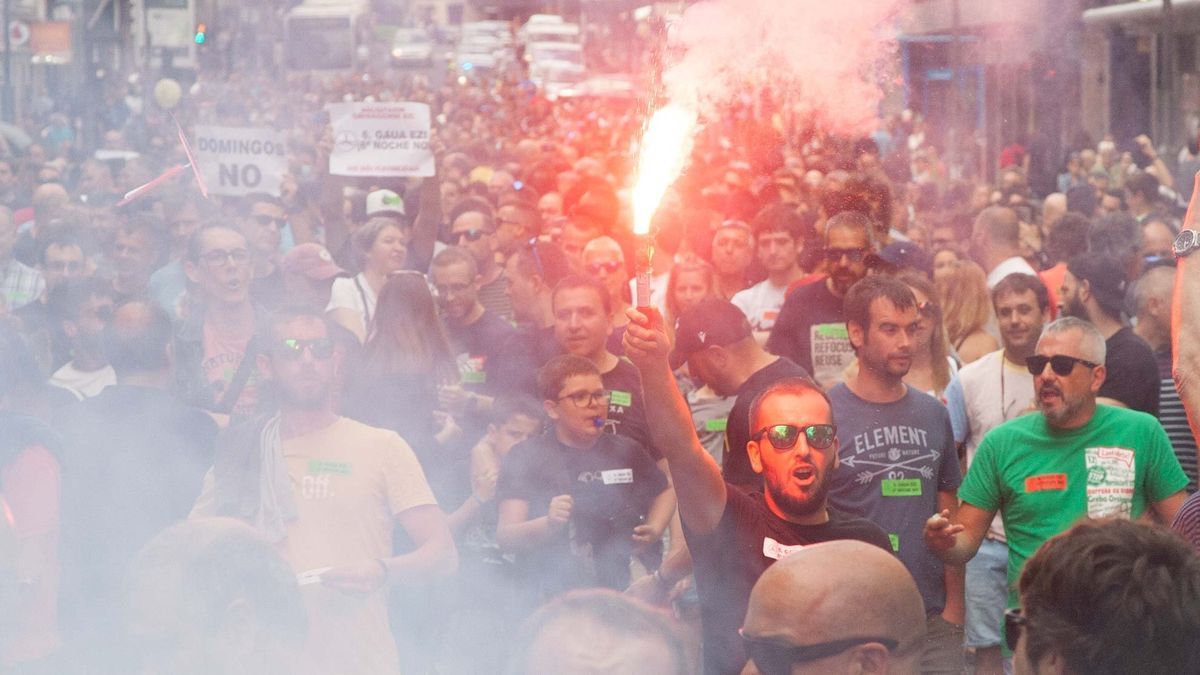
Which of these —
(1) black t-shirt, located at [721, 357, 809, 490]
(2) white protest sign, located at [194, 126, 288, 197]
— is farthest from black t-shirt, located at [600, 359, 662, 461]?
(2) white protest sign, located at [194, 126, 288, 197]

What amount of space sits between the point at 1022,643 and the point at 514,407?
321 cm

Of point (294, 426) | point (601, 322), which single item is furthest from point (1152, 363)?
point (294, 426)

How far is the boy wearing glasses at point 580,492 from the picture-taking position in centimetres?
447

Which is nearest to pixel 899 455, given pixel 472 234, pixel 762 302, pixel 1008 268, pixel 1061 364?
pixel 1061 364

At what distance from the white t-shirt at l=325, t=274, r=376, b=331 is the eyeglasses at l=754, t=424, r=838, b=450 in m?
3.34

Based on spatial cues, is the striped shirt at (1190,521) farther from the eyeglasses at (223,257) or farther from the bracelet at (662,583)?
the eyeglasses at (223,257)

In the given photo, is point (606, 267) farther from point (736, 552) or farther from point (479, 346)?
point (736, 552)

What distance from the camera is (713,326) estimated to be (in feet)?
15.3

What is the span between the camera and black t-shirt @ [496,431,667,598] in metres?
4.48

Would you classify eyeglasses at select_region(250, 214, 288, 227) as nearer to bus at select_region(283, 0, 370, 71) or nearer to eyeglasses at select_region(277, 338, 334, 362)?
eyeglasses at select_region(277, 338, 334, 362)

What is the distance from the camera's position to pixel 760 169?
11.1m

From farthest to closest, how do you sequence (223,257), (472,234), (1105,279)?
(472,234)
(223,257)
(1105,279)

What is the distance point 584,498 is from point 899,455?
94 centimetres

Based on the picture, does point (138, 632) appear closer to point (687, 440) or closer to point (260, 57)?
point (687, 440)
